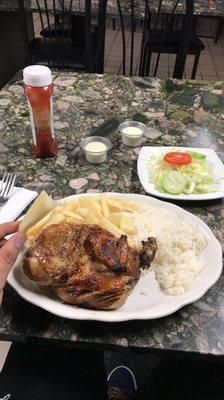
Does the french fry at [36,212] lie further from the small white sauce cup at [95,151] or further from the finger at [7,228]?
the small white sauce cup at [95,151]

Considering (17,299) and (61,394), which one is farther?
(61,394)

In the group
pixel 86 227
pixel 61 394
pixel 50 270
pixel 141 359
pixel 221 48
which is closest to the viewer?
pixel 50 270

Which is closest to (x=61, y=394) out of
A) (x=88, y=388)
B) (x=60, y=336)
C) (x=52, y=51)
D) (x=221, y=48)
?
(x=88, y=388)

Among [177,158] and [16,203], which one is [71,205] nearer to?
[16,203]

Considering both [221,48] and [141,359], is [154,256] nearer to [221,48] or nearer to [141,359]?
[141,359]

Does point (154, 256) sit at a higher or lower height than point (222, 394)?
higher

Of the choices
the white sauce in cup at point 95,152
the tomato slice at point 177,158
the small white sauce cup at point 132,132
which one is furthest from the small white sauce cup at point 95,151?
the tomato slice at point 177,158
